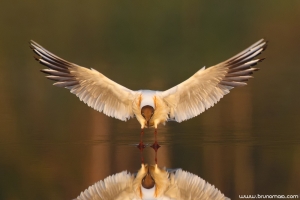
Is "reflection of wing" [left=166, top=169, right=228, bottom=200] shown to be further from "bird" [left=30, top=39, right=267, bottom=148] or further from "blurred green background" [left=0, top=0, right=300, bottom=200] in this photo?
"bird" [left=30, top=39, right=267, bottom=148]

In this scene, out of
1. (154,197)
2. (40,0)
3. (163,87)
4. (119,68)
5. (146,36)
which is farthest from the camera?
(40,0)

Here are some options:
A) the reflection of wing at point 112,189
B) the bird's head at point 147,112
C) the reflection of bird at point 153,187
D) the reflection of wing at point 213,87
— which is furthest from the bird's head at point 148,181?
the reflection of wing at point 213,87

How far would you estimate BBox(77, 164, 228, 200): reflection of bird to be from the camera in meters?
7.82

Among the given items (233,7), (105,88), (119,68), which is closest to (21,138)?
(105,88)

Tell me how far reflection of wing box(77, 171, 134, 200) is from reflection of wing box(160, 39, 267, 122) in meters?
2.01

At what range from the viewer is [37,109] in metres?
14.0

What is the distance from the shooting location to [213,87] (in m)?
10.5

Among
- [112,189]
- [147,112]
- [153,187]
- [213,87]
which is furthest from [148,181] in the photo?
[213,87]

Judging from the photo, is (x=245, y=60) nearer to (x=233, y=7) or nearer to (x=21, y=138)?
(x=21, y=138)

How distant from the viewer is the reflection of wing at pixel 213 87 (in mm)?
10391

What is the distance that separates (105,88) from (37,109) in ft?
12.1

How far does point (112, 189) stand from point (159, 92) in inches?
101

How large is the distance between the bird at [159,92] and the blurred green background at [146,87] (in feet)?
1.30

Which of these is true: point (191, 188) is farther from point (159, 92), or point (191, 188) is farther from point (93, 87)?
point (93, 87)
